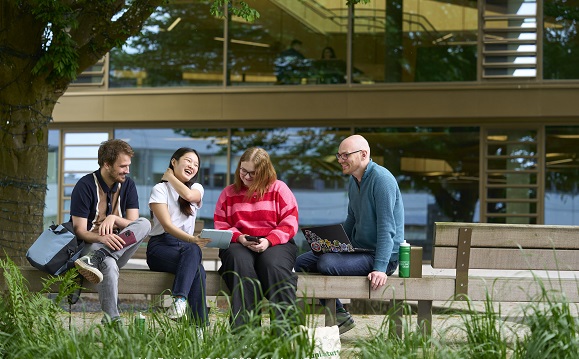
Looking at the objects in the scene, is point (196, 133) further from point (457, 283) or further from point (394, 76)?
point (457, 283)

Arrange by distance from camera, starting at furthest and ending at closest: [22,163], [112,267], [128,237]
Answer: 1. [22,163]
2. [128,237]
3. [112,267]

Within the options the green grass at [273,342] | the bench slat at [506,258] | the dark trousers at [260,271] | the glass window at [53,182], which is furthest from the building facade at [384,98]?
the green grass at [273,342]

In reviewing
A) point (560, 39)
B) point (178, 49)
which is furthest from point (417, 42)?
point (178, 49)

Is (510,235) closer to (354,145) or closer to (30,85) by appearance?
(354,145)

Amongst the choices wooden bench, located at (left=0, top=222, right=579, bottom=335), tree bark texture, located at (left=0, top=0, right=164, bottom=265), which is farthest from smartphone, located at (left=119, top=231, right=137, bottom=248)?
tree bark texture, located at (left=0, top=0, right=164, bottom=265)

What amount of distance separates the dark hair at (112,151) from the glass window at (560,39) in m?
9.22

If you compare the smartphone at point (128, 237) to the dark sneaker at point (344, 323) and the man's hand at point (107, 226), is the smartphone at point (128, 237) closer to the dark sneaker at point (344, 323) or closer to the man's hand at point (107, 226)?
the man's hand at point (107, 226)

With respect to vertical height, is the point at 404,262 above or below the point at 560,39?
below

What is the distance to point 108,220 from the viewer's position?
6.78 m

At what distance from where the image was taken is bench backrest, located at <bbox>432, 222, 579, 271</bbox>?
655 centimetres

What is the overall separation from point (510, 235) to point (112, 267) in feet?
8.77

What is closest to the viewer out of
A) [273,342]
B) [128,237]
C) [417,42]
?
[273,342]

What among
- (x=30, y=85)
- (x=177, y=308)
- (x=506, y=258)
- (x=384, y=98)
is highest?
(x=384, y=98)

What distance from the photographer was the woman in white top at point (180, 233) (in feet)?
21.4
